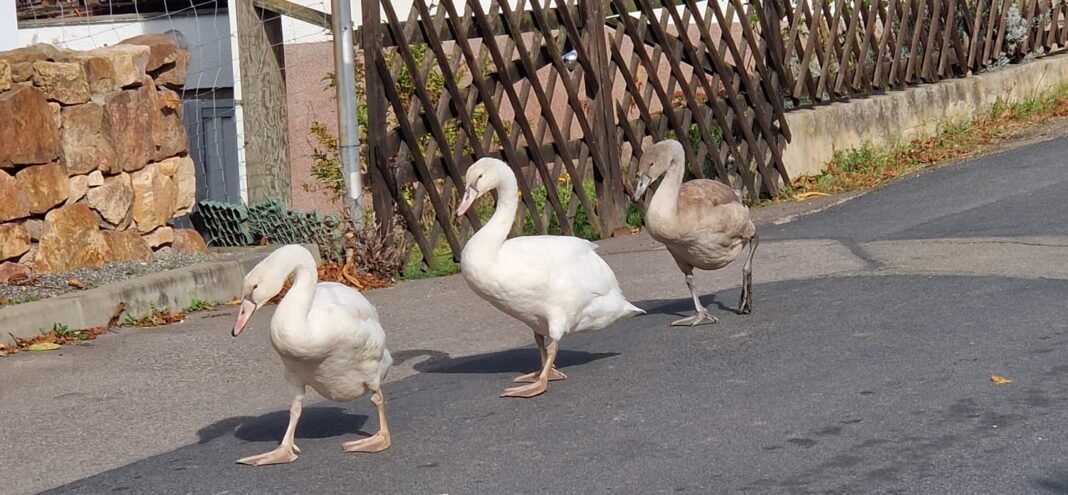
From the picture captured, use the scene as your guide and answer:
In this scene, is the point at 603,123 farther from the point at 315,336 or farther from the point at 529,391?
the point at 315,336

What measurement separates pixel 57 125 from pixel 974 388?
228 inches

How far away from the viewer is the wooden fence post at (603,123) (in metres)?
11.3

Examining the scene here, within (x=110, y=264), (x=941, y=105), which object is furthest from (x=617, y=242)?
(x=941, y=105)

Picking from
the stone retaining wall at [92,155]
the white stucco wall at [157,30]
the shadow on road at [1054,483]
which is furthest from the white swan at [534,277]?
the white stucco wall at [157,30]

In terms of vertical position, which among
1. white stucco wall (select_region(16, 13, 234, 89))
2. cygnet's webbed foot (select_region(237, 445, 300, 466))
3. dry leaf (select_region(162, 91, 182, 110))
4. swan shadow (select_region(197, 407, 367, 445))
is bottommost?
swan shadow (select_region(197, 407, 367, 445))

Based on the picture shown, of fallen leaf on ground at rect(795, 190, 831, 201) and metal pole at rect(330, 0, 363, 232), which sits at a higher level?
metal pole at rect(330, 0, 363, 232)

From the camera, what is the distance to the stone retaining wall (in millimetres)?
8656

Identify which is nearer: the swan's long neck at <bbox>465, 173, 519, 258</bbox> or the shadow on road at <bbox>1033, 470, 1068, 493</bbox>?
the shadow on road at <bbox>1033, 470, 1068, 493</bbox>

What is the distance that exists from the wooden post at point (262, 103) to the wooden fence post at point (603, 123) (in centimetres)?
244

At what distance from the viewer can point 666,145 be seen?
26.0 ft

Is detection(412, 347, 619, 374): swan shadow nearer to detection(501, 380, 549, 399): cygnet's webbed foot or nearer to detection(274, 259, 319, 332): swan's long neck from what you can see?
detection(501, 380, 549, 399): cygnet's webbed foot

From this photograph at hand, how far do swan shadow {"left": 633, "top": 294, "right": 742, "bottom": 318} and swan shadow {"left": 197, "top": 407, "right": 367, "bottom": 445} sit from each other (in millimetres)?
2397

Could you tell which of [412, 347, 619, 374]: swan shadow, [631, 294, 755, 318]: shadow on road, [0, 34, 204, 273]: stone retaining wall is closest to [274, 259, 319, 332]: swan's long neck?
[412, 347, 619, 374]: swan shadow

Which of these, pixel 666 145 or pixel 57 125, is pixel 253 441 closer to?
pixel 666 145
